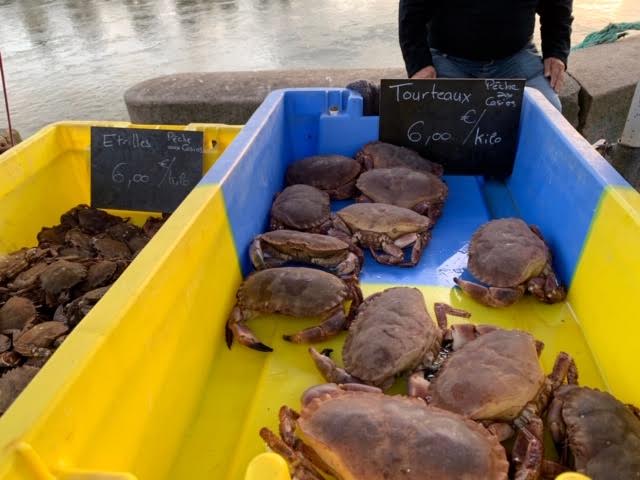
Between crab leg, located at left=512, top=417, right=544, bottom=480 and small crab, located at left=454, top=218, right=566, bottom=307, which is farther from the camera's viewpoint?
small crab, located at left=454, top=218, right=566, bottom=307

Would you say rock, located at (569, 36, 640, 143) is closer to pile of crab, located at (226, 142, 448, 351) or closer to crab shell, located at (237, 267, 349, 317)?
pile of crab, located at (226, 142, 448, 351)

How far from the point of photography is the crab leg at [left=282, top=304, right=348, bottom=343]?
174 cm

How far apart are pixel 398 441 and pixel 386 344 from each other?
38 centimetres

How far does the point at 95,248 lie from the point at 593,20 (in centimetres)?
793

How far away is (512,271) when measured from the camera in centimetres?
185

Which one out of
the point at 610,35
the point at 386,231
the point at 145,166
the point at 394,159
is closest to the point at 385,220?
the point at 386,231

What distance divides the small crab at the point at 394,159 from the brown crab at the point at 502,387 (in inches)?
47.9

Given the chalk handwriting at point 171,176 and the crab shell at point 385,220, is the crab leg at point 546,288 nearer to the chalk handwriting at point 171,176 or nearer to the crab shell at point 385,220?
the crab shell at point 385,220

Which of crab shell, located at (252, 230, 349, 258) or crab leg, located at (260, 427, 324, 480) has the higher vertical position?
crab shell, located at (252, 230, 349, 258)

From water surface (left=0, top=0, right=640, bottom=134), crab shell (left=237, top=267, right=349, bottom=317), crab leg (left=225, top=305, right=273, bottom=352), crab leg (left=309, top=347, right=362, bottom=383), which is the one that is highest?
crab shell (left=237, top=267, right=349, bottom=317)

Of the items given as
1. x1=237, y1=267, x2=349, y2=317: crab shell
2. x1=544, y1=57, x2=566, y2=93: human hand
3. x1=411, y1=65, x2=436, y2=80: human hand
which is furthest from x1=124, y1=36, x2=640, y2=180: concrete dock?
x1=237, y1=267, x2=349, y2=317: crab shell

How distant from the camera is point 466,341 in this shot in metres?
1.63

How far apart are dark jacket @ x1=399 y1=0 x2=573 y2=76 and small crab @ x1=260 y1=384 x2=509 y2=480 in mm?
2504

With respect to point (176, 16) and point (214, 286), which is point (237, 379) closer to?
point (214, 286)
